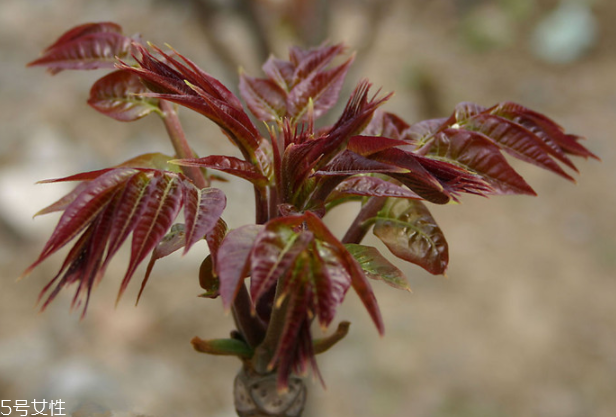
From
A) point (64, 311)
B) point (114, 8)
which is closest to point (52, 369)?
point (64, 311)

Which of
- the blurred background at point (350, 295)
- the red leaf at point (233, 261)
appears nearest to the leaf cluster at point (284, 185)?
the red leaf at point (233, 261)

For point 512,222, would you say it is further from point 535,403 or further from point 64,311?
point 64,311

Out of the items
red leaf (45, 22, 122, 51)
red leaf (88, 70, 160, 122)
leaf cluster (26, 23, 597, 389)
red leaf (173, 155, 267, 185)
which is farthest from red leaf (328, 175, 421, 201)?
red leaf (45, 22, 122, 51)

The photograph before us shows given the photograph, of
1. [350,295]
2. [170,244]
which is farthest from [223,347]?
[350,295]

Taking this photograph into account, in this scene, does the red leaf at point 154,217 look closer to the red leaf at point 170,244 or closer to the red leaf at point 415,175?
the red leaf at point 170,244

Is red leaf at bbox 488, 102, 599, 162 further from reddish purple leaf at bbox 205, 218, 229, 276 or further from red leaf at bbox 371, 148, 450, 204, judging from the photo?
reddish purple leaf at bbox 205, 218, 229, 276

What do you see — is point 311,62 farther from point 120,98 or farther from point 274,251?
point 274,251
